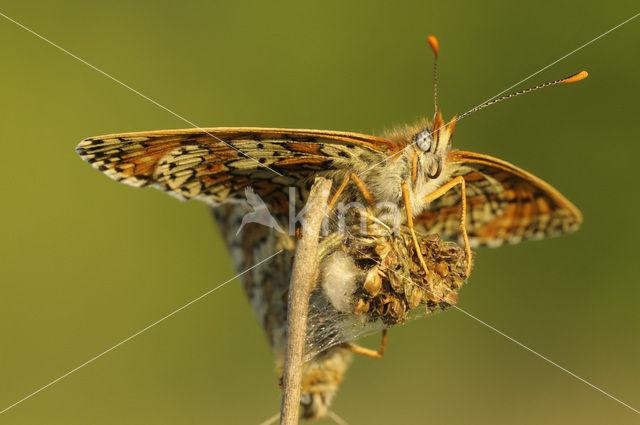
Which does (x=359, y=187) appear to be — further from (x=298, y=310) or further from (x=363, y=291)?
(x=298, y=310)

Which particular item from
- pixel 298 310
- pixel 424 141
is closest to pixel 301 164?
pixel 424 141

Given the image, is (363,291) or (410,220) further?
(410,220)

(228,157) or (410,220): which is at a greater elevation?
(228,157)

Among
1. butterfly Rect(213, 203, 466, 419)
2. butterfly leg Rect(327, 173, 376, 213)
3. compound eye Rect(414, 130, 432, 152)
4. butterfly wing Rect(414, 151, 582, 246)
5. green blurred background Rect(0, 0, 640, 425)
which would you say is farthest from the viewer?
green blurred background Rect(0, 0, 640, 425)

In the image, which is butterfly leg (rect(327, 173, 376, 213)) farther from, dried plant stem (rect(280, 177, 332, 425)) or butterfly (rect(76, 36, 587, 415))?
dried plant stem (rect(280, 177, 332, 425))

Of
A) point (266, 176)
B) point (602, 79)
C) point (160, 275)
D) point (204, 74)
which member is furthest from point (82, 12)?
point (602, 79)

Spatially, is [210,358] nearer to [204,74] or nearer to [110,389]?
[110,389]

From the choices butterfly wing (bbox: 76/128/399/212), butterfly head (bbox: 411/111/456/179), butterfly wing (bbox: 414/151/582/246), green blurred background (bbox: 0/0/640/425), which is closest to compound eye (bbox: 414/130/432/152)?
butterfly head (bbox: 411/111/456/179)
